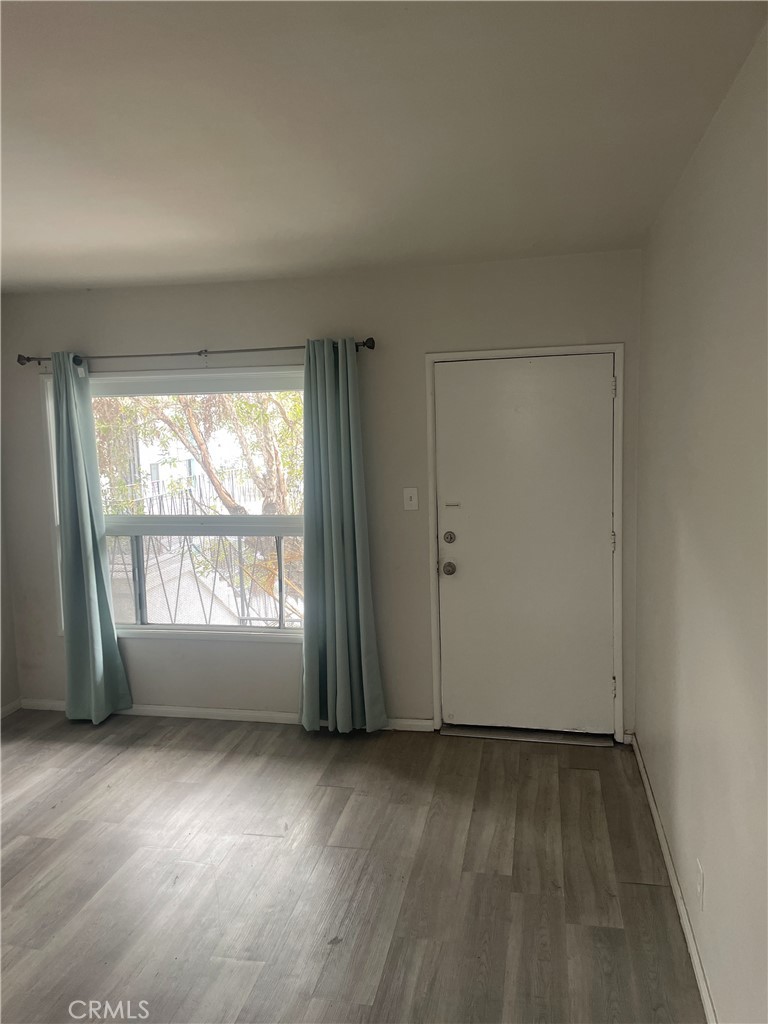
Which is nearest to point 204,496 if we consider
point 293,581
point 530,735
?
point 293,581

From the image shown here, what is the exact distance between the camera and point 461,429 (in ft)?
12.0

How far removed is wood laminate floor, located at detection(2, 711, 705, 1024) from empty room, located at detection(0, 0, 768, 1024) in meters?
0.02

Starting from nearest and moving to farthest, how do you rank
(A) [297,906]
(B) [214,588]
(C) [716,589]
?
1. (C) [716,589]
2. (A) [297,906]
3. (B) [214,588]

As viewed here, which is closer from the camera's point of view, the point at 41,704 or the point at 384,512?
the point at 384,512

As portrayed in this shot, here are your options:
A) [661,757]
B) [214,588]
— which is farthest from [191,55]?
[214,588]

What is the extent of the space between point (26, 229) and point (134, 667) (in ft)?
8.33

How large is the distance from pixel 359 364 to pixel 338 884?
244 cm

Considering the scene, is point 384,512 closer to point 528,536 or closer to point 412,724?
point 528,536

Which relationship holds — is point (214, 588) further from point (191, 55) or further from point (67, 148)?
point (191, 55)

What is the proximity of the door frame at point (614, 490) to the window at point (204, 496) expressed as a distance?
0.76 metres

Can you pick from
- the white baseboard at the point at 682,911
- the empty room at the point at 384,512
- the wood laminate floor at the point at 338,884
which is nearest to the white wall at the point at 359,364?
the empty room at the point at 384,512

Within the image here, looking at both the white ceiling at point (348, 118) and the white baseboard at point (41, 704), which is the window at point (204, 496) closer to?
the white baseboard at point (41, 704)

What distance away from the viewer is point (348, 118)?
1.85 m

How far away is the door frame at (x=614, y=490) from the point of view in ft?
11.4
